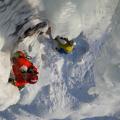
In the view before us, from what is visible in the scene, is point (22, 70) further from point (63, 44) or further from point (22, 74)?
point (63, 44)

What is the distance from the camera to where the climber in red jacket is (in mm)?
10570

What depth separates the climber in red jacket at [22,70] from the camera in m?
10.6

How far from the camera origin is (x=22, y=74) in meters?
Answer: 10.7

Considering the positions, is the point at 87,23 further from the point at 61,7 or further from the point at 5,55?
the point at 5,55

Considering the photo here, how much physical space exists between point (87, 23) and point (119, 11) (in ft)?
2.28

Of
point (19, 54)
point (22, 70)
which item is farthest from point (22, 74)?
point (19, 54)

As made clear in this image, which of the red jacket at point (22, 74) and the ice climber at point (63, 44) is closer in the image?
the red jacket at point (22, 74)

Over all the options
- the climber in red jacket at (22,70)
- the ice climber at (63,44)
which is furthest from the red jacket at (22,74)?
the ice climber at (63,44)

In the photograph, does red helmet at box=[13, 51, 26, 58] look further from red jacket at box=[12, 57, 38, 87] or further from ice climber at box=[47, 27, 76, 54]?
ice climber at box=[47, 27, 76, 54]

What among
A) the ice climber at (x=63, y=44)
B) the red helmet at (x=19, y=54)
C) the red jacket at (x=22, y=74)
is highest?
the red helmet at (x=19, y=54)

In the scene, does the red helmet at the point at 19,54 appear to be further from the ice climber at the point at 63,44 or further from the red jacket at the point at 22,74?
the ice climber at the point at 63,44

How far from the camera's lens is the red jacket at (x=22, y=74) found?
10.6m

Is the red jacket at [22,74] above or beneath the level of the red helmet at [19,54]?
beneath

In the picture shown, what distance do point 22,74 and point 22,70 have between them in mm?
131
